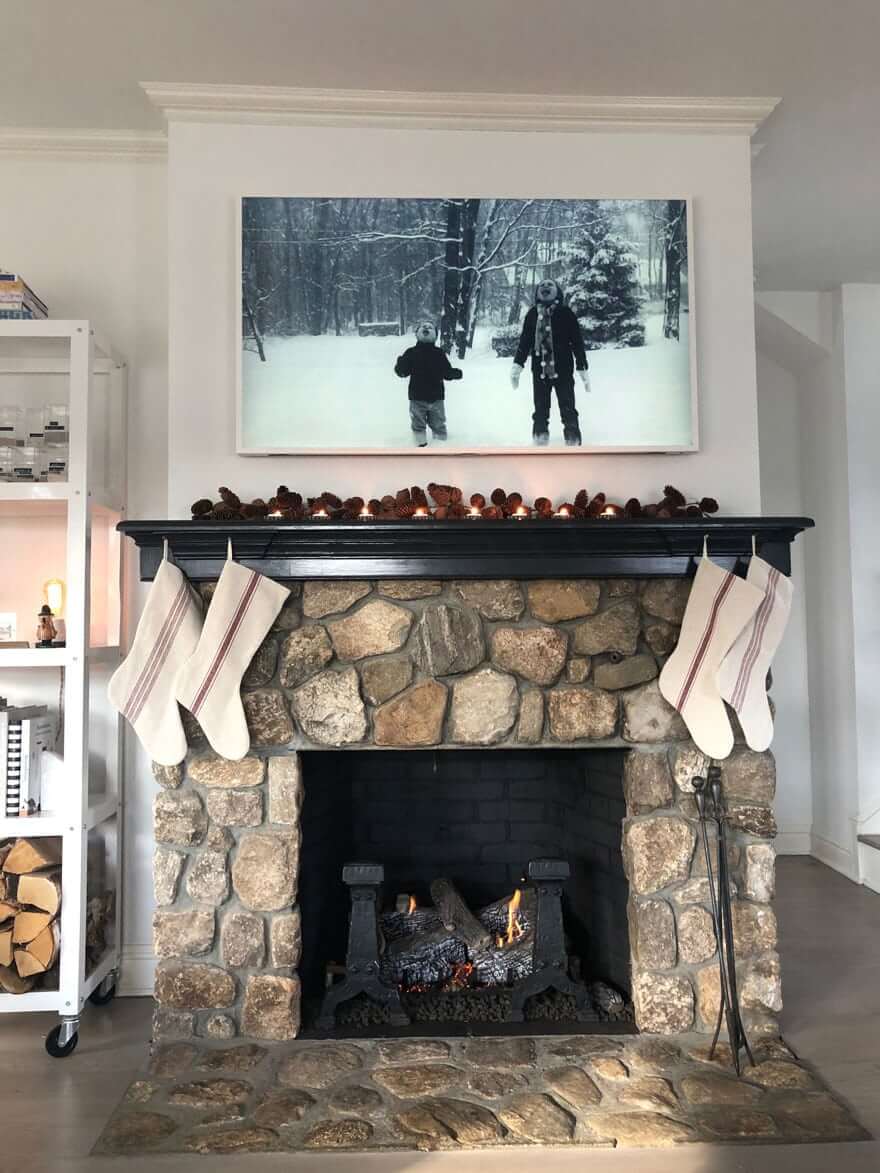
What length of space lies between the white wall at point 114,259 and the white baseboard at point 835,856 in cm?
307

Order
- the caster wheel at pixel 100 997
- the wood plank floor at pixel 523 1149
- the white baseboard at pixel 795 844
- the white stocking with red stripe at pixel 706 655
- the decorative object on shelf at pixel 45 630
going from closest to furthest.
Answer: the wood plank floor at pixel 523 1149 < the white stocking with red stripe at pixel 706 655 < the decorative object on shelf at pixel 45 630 < the caster wheel at pixel 100 997 < the white baseboard at pixel 795 844

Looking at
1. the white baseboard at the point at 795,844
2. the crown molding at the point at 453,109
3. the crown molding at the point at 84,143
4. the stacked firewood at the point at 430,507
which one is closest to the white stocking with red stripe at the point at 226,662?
the stacked firewood at the point at 430,507

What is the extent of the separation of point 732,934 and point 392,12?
234 centimetres

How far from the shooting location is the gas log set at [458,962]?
2305mm

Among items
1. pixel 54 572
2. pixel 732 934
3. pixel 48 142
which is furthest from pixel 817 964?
pixel 48 142

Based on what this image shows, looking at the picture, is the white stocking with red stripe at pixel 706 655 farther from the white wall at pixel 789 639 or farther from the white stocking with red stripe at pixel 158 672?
the white wall at pixel 789 639

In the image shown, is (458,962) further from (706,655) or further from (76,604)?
(76,604)

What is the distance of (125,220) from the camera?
2.68m

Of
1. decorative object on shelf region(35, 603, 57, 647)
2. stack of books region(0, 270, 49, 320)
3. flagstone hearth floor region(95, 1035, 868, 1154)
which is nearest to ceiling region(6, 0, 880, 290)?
stack of books region(0, 270, 49, 320)

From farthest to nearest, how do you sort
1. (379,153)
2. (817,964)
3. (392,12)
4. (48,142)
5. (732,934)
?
(817,964), (48,142), (379,153), (732,934), (392,12)

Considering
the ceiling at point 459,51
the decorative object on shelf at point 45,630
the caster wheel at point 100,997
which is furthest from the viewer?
the caster wheel at point 100,997

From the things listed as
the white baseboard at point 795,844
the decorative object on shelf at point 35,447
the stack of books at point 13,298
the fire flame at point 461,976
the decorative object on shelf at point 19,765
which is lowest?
the white baseboard at point 795,844

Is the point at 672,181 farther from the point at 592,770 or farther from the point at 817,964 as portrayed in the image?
the point at 817,964

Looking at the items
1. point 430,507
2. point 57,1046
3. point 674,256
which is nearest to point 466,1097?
point 57,1046
